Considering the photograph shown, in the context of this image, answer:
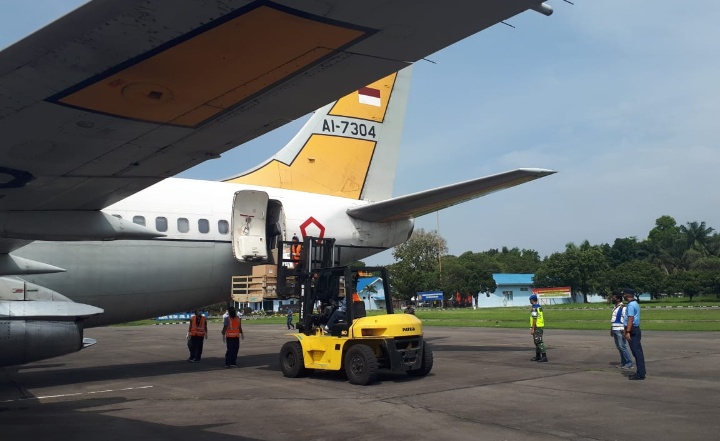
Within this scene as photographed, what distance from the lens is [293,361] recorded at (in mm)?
13789

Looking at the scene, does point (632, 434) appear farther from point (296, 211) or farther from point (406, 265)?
point (406, 265)

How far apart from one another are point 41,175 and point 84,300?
771cm

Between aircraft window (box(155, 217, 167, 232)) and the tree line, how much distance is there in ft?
217

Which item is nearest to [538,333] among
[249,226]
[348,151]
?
[249,226]

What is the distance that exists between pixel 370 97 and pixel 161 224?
8.15 meters

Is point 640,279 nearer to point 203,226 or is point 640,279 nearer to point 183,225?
point 203,226

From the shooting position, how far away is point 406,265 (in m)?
91.1

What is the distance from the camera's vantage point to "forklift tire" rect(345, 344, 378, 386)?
475 inches

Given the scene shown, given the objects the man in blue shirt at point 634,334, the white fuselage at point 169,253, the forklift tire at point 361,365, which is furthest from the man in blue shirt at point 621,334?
the white fuselage at point 169,253

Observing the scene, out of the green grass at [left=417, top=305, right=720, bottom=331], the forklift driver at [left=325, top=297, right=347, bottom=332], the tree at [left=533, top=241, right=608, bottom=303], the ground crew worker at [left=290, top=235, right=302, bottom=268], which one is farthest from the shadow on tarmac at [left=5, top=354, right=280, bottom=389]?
the tree at [left=533, top=241, right=608, bottom=303]

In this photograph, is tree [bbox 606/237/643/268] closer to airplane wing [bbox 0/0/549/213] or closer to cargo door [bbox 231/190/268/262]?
cargo door [bbox 231/190/268/262]

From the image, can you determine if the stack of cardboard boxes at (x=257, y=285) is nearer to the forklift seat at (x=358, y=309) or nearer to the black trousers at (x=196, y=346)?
the forklift seat at (x=358, y=309)

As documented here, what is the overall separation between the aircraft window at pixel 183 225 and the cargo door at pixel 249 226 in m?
1.18

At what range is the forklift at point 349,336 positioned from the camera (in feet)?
40.7
